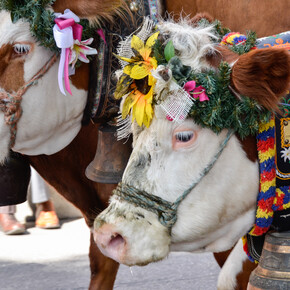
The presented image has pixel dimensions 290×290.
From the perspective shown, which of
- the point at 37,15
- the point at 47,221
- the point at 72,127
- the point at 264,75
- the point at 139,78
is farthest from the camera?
the point at 47,221

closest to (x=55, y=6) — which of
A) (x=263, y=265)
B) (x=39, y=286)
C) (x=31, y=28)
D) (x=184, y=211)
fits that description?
(x=31, y=28)

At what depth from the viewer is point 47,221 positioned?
5.55 m

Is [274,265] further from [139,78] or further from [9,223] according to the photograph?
[9,223]

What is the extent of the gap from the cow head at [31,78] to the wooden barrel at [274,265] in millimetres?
1078

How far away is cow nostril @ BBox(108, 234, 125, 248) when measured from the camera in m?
2.02

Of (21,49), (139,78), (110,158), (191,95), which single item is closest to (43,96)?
(21,49)

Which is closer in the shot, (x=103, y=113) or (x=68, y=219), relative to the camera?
(x=103, y=113)

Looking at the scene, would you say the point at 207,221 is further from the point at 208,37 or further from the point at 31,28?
the point at 31,28

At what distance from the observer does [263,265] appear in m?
2.13

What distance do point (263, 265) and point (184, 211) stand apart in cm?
32

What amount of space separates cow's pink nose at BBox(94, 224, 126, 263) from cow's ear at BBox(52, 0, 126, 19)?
1.01m

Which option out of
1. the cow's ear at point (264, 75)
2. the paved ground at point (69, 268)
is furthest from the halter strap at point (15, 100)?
the paved ground at point (69, 268)

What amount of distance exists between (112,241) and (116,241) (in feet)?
0.04

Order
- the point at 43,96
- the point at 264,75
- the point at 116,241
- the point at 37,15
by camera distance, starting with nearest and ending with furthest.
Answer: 1. the point at 264,75
2. the point at 116,241
3. the point at 37,15
4. the point at 43,96
